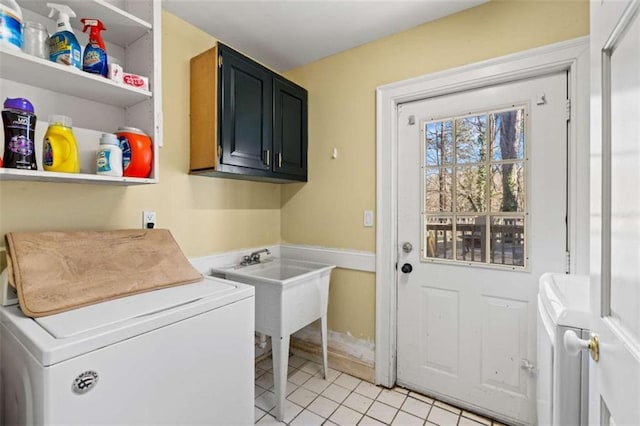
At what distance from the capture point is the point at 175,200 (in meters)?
1.77

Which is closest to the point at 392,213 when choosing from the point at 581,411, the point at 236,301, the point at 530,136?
the point at 530,136

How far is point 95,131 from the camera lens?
4.63 ft

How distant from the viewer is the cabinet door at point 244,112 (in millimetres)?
1714

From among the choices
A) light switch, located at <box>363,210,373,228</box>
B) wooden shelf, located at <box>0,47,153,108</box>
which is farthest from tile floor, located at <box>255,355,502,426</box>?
wooden shelf, located at <box>0,47,153,108</box>

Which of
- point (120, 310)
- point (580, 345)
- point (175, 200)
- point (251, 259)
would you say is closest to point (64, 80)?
point (175, 200)

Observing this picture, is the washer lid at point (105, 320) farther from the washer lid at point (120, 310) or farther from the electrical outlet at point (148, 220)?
the electrical outlet at point (148, 220)

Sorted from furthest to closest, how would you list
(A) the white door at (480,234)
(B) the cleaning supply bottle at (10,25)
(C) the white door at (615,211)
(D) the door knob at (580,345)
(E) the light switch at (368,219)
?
(E) the light switch at (368,219) → (A) the white door at (480,234) → (B) the cleaning supply bottle at (10,25) → (D) the door knob at (580,345) → (C) the white door at (615,211)

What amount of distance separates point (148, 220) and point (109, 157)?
0.47 metres

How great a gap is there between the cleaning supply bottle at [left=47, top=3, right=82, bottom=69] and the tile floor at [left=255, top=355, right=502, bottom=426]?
1.94 metres

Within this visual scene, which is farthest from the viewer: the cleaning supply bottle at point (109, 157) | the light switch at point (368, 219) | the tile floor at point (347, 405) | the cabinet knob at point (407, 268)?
the light switch at point (368, 219)

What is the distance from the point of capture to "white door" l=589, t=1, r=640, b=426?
499 millimetres

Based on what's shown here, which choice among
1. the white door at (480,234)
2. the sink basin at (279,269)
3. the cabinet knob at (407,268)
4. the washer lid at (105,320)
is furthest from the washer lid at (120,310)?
the white door at (480,234)

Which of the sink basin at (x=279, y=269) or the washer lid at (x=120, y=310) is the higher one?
the washer lid at (x=120, y=310)

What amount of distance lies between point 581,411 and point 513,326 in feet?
2.83
